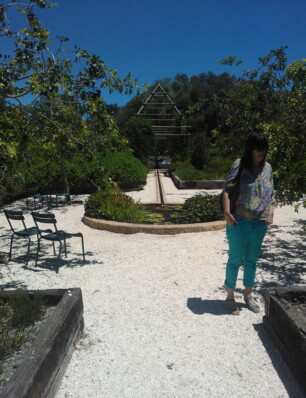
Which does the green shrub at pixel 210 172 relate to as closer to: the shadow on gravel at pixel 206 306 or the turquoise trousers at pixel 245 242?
the shadow on gravel at pixel 206 306

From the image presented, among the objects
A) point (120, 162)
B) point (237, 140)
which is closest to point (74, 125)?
point (237, 140)

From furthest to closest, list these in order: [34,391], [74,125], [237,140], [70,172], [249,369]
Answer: [70,172] < [237,140] < [74,125] < [249,369] < [34,391]

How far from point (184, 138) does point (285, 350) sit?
28.1 metres

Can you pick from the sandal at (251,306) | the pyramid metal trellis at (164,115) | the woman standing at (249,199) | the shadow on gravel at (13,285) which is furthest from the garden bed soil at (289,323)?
the pyramid metal trellis at (164,115)

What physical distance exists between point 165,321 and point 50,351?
1.53m

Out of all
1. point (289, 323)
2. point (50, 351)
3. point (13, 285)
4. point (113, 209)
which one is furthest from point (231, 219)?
point (113, 209)

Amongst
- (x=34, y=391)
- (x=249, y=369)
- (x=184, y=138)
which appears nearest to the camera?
(x=34, y=391)

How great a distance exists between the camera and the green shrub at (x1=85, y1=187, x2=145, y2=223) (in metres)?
8.62

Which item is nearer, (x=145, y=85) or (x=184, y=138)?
(x=145, y=85)

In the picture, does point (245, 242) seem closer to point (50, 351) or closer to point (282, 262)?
point (50, 351)

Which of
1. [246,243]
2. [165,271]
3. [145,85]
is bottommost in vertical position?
[165,271]

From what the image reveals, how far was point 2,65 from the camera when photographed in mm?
4609

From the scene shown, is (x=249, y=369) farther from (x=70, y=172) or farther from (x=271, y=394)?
(x=70, y=172)

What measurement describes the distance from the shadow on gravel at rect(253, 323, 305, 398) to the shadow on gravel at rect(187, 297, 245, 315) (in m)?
0.47
